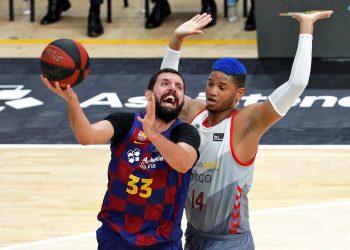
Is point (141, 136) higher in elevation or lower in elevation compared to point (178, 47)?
lower

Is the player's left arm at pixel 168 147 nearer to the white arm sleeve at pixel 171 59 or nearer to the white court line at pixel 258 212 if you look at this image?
the white arm sleeve at pixel 171 59

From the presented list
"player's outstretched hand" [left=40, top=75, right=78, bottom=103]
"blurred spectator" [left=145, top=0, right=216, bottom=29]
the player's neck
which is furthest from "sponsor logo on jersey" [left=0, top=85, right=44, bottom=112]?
"player's outstretched hand" [left=40, top=75, right=78, bottom=103]

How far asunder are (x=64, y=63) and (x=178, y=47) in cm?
99

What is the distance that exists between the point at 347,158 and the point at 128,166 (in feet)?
16.6

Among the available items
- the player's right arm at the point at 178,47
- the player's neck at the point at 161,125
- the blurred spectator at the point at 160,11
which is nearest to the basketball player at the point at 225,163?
the player's right arm at the point at 178,47

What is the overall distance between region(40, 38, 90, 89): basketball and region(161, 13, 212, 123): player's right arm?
2.32ft

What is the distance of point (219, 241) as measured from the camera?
6.10 m

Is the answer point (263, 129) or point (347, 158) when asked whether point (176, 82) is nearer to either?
point (263, 129)

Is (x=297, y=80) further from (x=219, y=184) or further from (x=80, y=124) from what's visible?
(x=80, y=124)

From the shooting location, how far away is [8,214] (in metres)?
9.09

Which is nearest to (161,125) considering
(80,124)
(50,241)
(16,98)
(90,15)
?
(80,124)

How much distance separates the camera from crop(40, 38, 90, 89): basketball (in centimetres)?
560

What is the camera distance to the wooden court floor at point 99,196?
8555mm

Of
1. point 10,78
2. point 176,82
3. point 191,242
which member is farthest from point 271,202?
point 10,78
